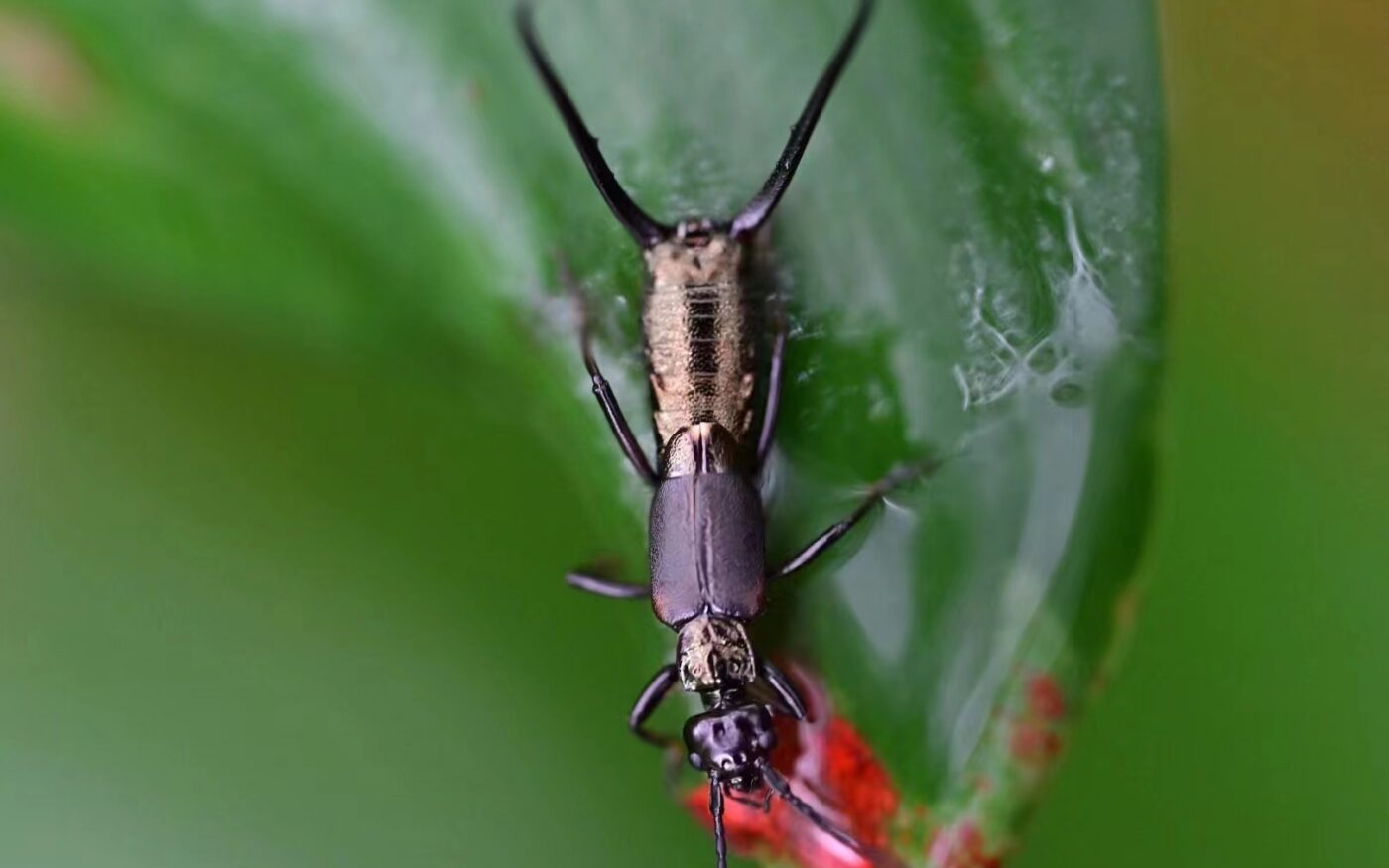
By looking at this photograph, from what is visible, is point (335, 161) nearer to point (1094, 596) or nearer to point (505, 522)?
point (505, 522)

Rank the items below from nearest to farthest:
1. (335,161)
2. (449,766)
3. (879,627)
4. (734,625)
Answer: (879,627), (335,161), (734,625), (449,766)

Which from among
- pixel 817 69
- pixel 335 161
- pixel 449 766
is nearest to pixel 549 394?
pixel 335 161

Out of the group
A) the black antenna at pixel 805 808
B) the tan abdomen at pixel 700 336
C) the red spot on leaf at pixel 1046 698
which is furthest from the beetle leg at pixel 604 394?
the red spot on leaf at pixel 1046 698

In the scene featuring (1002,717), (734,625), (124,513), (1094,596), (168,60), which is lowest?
(1002,717)

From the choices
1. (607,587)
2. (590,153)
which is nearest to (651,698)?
(607,587)

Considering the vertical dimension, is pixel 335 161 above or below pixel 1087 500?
above

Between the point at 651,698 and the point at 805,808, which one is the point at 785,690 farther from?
the point at 651,698

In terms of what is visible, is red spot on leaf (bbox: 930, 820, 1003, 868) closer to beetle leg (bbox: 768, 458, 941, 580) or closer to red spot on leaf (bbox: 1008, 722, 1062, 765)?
red spot on leaf (bbox: 1008, 722, 1062, 765)
